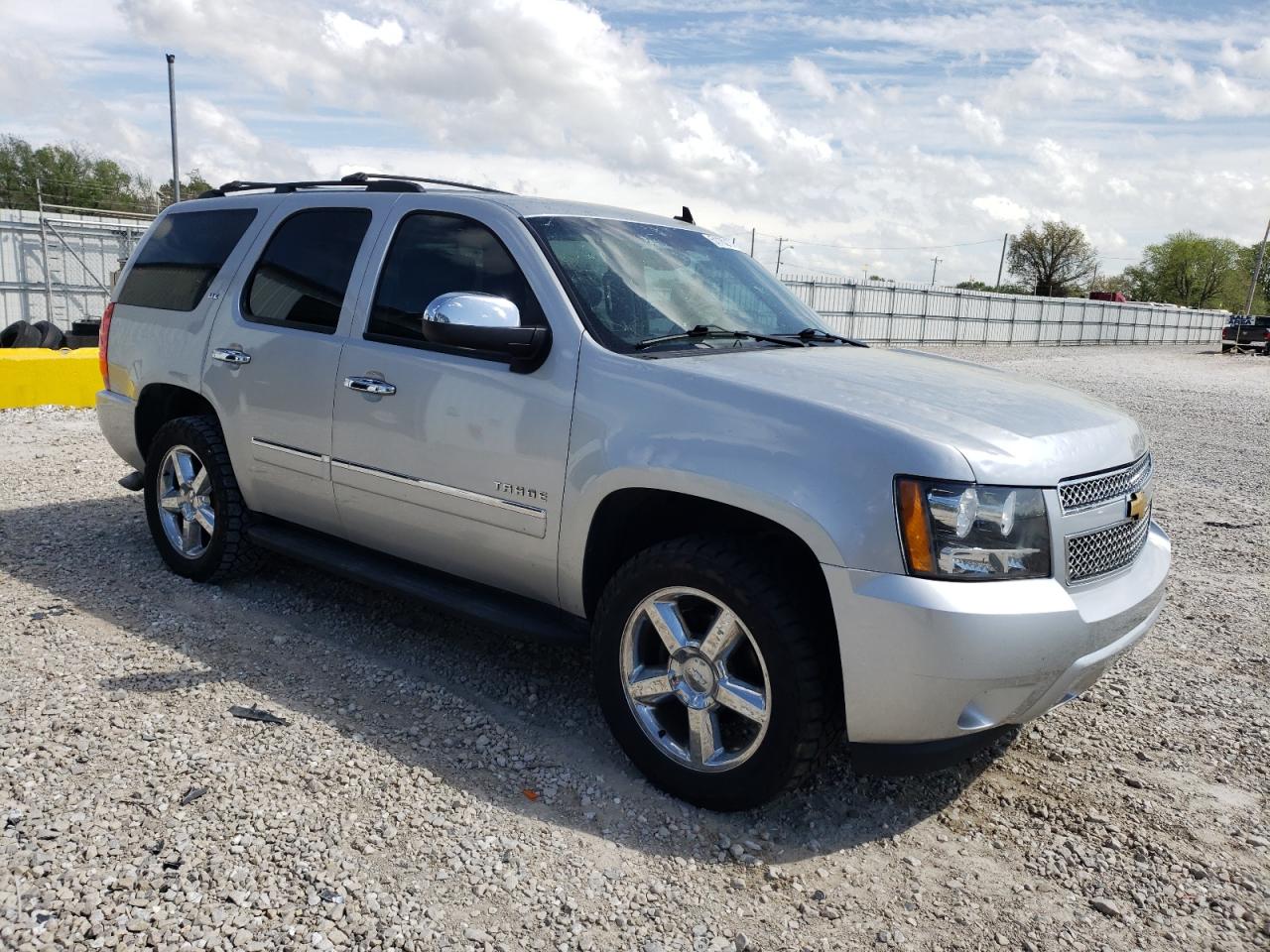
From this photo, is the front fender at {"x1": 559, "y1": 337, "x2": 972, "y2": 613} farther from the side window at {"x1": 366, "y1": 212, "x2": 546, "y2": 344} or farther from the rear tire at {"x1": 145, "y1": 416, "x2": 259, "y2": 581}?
the rear tire at {"x1": 145, "y1": 416, "x2": 259, "y2": 581}

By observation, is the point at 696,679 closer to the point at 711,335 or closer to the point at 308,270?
the point at 711,335

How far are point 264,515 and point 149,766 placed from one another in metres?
1.80

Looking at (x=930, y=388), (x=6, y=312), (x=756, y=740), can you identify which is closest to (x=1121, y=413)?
(x=930, y=388)

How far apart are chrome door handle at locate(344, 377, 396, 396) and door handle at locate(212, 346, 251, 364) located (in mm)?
806

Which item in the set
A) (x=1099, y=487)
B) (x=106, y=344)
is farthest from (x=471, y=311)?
(x=106, y=344)

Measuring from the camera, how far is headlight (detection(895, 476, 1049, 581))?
106 inches

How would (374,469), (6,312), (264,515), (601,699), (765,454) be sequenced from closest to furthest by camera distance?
(765,454) → (601,699) → (374,469) → (264,515) → (6,312)

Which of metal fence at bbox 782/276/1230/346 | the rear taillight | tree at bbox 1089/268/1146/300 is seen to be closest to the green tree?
metal fence at bbox 782/276/1230/346

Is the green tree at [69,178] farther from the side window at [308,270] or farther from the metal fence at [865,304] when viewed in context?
the side window at [308,270]

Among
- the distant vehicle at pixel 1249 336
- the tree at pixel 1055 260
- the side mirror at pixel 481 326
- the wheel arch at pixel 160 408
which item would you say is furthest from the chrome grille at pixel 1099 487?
the tree at pixel 1055 260

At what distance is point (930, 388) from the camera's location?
3.25 metres

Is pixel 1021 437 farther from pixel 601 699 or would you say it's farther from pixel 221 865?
pixel 221 865

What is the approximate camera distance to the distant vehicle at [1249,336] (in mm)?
39781

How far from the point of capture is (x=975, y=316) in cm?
3950
